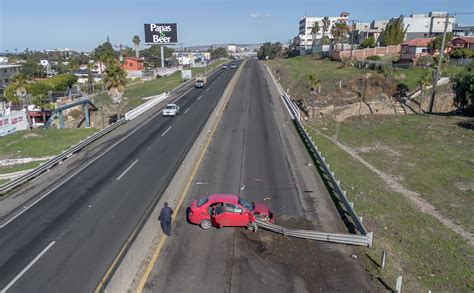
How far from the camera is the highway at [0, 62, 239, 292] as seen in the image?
13805 millimetres

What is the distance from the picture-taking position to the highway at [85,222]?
45.3ft

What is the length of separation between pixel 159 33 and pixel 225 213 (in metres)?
120

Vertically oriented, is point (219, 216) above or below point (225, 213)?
below

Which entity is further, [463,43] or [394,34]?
[394,34]

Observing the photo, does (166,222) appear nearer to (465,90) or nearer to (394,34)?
(465,90)

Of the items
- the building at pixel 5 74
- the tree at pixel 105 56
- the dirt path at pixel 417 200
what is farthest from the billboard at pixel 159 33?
the dirt path at pixel 417 200

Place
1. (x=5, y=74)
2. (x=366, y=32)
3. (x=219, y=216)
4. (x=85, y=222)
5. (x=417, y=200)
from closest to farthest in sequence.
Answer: (x=219, y=216) < (x=85, y=222) < (x=417, y=200) < (x=5, y=74) < (x=366, y=32)

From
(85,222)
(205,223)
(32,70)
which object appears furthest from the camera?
(32,70)

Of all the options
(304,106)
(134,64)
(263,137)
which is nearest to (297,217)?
(263,137)

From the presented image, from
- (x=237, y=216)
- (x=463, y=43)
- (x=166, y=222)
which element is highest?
(x=463, y=43)

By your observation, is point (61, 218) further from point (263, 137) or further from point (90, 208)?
point (263, 137)

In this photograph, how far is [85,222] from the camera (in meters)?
18.0

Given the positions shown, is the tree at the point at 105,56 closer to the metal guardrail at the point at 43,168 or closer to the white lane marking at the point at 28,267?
the metal guardrail at the point at 43,168

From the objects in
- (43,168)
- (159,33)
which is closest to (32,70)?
(159,33)
